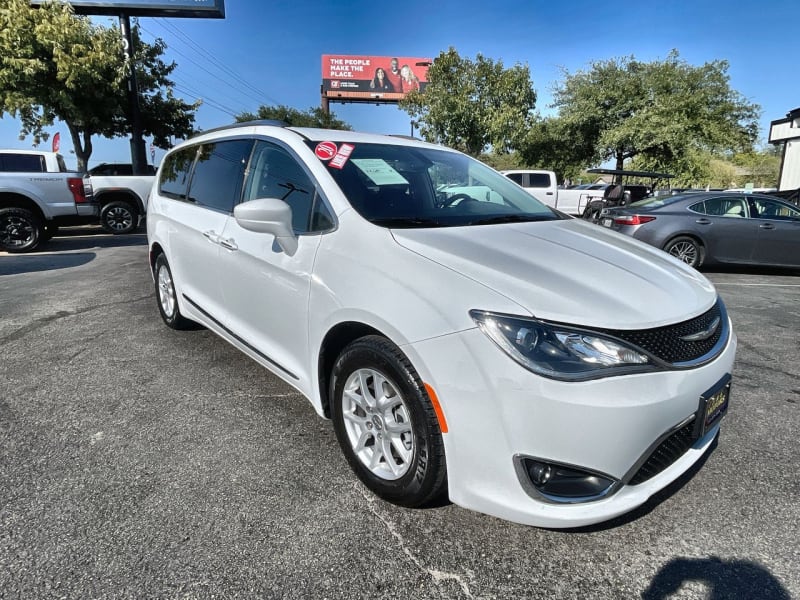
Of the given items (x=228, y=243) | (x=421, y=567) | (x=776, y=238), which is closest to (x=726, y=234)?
(x=776, y=238)

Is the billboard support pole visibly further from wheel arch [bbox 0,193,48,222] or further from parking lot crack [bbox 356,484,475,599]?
parking lot crack [bbox 356,484,475,599]

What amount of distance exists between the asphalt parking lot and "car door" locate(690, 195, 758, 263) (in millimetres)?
5121

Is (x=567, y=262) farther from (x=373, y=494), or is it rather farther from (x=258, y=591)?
(x=258, y=591)

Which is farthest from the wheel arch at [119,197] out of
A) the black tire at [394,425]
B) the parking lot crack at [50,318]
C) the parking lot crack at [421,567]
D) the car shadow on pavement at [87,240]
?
the parking lot crack at [421,567]

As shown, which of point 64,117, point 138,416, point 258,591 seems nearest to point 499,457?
point 258,591

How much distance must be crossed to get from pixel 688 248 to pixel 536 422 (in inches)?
306

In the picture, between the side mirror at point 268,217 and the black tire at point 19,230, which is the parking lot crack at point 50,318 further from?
the black tire at point 19,230

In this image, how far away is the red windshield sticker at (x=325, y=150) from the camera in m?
2.61

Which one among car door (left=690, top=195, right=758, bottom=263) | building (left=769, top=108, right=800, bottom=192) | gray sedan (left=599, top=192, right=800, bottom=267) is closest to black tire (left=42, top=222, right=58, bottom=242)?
gray sedan (left=599, top=192, right=800, bottom=267)

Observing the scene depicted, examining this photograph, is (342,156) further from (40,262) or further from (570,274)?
(40,262)

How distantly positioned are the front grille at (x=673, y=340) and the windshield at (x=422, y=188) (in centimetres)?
103

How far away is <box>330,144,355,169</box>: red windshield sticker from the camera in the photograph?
258 centimetres

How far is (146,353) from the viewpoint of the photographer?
3.93 m

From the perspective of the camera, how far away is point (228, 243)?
3012 mm
